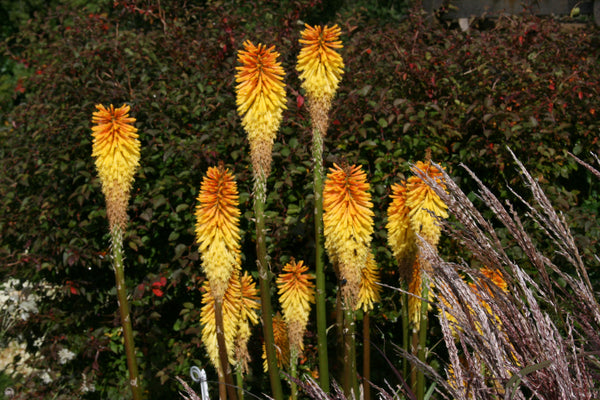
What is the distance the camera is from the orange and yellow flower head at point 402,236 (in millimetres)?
2885

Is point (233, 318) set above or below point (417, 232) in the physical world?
below

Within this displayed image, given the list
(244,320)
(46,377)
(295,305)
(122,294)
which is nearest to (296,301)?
(295,305)

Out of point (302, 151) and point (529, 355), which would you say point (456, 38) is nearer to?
point (302, 151)

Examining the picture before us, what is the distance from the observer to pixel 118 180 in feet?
9.27

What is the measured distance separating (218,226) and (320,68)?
32.6 inches

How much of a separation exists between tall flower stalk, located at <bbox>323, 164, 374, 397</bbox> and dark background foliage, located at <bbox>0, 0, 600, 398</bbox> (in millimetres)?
836

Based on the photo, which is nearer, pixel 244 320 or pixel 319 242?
pixel 319 242

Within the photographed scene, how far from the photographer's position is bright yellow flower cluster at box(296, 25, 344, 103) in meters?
2.76

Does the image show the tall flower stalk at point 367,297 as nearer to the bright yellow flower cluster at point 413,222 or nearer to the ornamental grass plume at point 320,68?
Answer: the bright yellow flower cluster at point 413,222

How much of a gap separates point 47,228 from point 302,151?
6.09 ft

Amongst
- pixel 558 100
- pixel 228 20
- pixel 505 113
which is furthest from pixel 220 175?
pixel 228 20

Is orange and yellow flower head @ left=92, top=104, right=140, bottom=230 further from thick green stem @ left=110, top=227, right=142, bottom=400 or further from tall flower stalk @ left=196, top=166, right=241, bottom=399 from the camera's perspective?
tall flower stalk @ left=196, top=166, right=241, bottom=399

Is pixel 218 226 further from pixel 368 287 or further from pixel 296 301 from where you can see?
pixel 368 287

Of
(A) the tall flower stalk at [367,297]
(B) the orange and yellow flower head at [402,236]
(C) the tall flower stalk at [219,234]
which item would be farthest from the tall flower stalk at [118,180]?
(B) the orange and yellow flower head at [402,236]
